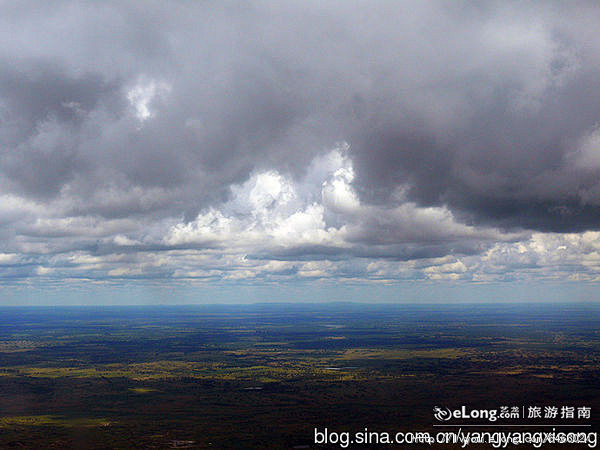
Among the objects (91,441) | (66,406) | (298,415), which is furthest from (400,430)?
(66,406)

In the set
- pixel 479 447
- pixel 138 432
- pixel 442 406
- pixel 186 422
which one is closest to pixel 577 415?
pixel 442 406

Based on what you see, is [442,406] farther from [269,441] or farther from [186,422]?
[186,422]

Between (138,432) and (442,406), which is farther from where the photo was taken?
(442,406)

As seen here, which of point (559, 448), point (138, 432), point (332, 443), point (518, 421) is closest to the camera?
point (559, 448)

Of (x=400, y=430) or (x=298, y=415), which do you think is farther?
(x=298, y=415)

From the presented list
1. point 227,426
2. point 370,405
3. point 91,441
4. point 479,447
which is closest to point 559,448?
point 479,447

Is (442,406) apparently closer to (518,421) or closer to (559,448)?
(518,421)

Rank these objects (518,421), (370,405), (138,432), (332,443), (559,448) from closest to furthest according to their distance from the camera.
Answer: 1. (559,448)
2. (332,443)
3. (138,432)
4. (518,421)
5. (370,405)

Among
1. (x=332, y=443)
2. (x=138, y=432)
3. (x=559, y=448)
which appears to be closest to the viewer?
(x=559, y=448)

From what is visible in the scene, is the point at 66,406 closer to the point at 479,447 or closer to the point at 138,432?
the point at 138,432

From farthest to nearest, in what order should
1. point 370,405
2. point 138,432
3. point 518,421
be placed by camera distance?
point 370,405, point 518,421, point 138,432
